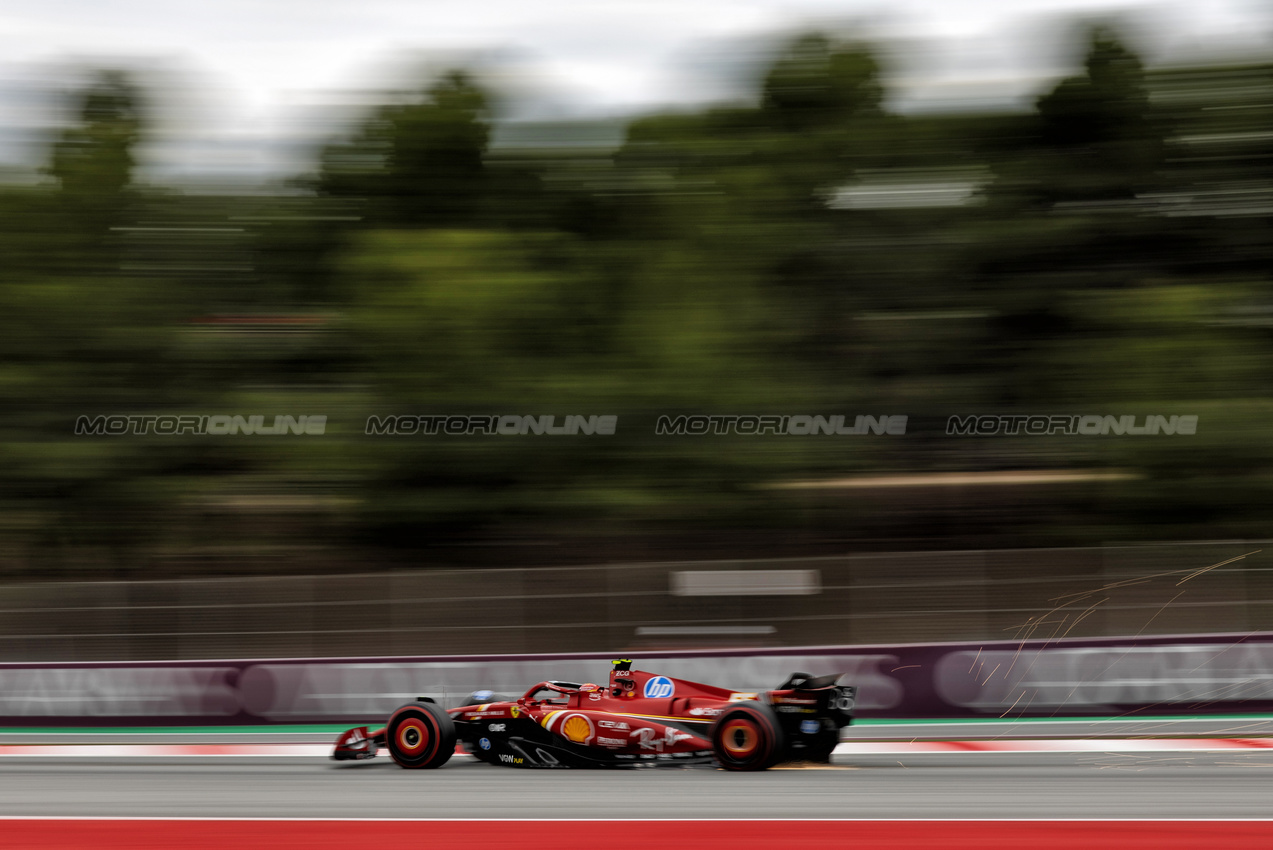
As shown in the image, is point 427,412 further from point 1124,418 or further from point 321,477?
point 1124,418

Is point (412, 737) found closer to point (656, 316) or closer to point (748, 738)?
point (748, 738)

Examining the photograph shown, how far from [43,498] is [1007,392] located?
17744 mm

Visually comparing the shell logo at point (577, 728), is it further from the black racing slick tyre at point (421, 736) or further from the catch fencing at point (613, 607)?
the catch fencing at point (613, 607)

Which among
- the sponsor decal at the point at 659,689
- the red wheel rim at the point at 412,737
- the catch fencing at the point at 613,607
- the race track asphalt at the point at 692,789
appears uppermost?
the catch fencing at the point at 613,607

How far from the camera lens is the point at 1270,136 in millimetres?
22078

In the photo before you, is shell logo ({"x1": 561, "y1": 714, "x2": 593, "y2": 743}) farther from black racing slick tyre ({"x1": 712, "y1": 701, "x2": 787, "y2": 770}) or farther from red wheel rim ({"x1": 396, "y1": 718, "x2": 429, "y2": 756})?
red wheel rim ({"x1": 396, "y1": 718, "x2": 429, "y2": 756})

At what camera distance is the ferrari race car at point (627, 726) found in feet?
30.3

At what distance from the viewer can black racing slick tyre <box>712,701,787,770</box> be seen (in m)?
9.19

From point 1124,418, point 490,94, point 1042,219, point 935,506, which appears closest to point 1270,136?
point 1042,219

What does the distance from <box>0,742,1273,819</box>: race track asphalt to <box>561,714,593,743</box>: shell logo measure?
0.29m

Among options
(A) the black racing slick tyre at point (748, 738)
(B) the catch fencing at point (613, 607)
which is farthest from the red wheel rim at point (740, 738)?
(B) the catch fencing at point (613, 607)

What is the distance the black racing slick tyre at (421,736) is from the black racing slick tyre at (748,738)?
7.33 feet

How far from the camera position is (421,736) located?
32.2ft

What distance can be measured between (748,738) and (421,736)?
2.71 m
